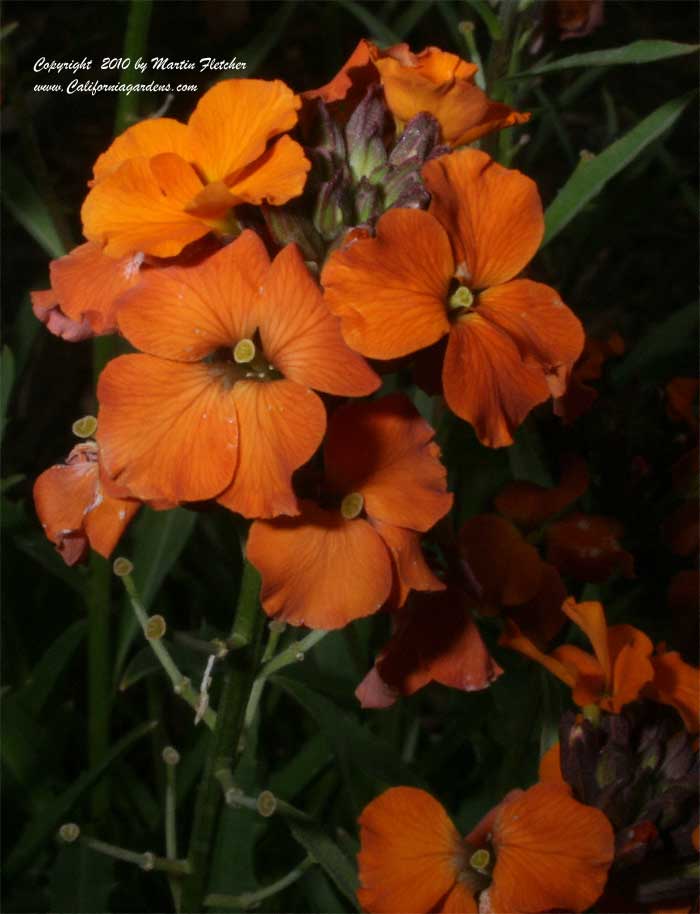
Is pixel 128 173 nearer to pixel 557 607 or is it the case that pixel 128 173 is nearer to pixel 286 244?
pixel 286 244

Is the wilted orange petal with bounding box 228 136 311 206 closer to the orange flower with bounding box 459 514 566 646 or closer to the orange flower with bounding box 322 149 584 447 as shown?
the orange flower with bounding box 322 149 584 447

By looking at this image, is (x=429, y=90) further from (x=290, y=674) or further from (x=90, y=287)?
(x=290, y=674)

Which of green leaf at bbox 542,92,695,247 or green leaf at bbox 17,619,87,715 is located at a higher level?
green leaf at bbox 542,92,695,247

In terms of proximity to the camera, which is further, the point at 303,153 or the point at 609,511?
the point at 609,511

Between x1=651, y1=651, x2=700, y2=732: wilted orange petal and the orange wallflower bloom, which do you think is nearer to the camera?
the orange wallflower bloom

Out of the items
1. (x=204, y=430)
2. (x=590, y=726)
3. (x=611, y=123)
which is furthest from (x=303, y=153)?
(x=611, y=123)

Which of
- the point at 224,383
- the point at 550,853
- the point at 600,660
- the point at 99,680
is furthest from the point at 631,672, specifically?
the point at 99,680

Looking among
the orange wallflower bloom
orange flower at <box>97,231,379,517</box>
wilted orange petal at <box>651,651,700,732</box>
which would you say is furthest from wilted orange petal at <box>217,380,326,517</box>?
wilted orange petal at <box>651,651,700,732</box>
